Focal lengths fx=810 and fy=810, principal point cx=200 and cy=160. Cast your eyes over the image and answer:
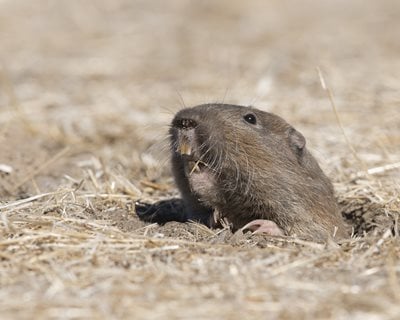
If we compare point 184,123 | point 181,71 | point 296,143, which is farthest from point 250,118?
point 181,71

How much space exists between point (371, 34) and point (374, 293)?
8.72m

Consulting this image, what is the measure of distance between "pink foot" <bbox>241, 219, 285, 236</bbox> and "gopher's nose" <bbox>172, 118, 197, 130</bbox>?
66cm

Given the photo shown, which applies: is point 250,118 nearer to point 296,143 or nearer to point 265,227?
point 296,143

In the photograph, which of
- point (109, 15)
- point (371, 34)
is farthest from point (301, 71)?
point (109, 15)

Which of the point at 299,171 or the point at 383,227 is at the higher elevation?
the point at 299,171

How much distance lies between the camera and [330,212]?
500cm

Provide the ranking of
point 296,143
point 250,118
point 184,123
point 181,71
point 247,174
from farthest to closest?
point 181,71 → point 296,143 → point 250,118 → point 247,174 → point 184,123

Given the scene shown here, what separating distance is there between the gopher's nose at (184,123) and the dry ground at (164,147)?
0.59m

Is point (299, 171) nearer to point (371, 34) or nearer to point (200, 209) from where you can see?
point (200, 209)

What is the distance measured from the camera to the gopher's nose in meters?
4.51

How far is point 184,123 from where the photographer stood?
14.8ft

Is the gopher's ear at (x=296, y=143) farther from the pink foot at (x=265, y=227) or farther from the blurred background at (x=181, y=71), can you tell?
the blurred background at (x=181, y=71)

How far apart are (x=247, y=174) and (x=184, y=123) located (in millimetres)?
474

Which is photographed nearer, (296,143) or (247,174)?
(247,174)
